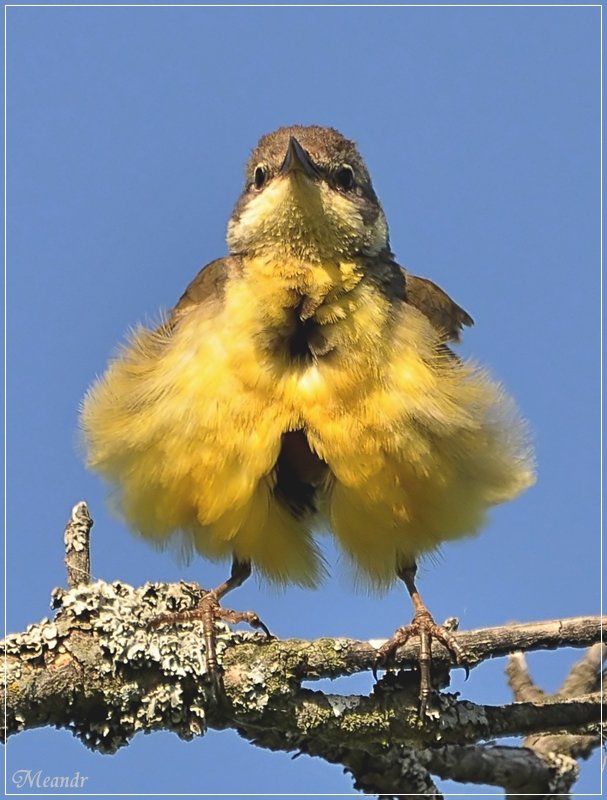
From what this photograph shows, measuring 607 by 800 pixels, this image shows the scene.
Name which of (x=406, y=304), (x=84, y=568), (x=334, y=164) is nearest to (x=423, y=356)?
(x=406, y=304)

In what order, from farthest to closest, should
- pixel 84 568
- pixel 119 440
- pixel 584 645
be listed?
1. pixel 119 440
2. pixel 84 568
3. pixel 584 645

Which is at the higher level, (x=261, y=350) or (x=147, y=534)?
(x=261, y=350)

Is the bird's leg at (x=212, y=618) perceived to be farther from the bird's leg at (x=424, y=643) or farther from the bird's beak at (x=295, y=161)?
the bird's beak at (x=295, y=161)

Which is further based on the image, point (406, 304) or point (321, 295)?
point (406, 304)

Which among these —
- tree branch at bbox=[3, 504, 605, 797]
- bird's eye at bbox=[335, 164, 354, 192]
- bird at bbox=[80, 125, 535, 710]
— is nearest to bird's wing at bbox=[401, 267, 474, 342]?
bird at bbox=[80, 125, 535, 710]

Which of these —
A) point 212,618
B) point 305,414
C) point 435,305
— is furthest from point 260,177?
point 212,618

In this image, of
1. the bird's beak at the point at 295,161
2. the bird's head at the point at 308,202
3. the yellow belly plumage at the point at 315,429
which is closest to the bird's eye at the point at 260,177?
the bird's head at the point at 308,202

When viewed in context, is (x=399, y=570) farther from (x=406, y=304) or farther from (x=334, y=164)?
(x=334, y=164)
